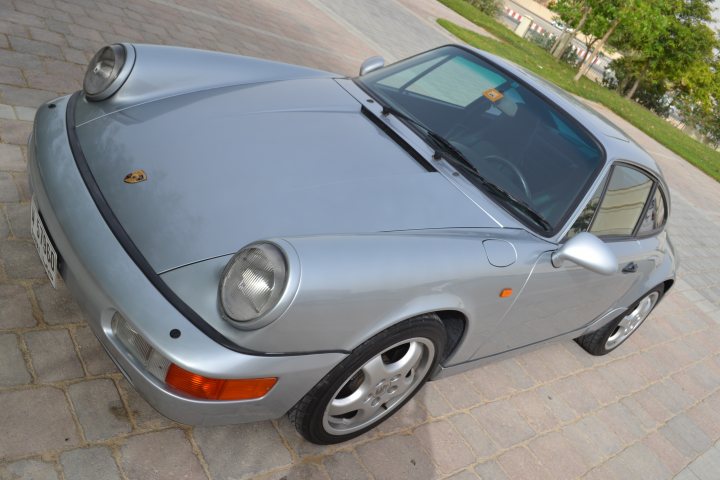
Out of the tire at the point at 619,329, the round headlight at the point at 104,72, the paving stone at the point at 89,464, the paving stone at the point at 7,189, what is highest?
the round headlight at the point at 104,72

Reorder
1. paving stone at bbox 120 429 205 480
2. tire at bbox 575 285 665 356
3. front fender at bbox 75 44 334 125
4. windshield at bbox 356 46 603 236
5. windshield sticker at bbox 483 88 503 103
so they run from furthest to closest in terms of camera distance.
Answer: tire at bbox 575 285 665 356 < windshield sticker at bbox 483 88 503 103 < windshield at bbox 356 46 603 236 < front fender at bbox 75 44 334 125 < paving stone at bbox 120 429 205 480

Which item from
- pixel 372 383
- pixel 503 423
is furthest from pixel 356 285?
pixel 503 423

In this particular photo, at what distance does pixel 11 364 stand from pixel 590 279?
2.68 metres

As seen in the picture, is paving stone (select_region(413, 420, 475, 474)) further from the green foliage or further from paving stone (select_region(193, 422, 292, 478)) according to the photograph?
the green foliage

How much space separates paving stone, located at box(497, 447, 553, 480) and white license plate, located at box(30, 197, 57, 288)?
218 centimetres

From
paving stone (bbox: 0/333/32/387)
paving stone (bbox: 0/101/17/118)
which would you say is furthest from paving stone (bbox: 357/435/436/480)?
paving stone (bbox: 0/101/17/118)

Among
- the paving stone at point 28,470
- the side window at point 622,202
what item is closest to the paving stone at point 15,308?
the paving stone at point 28,470

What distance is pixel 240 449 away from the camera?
228 centimetres

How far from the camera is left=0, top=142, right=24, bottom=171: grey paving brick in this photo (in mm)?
3268

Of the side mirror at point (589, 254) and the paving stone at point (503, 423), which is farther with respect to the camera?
the paving stone at point (503, 423)

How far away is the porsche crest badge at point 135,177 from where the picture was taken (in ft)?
7.29

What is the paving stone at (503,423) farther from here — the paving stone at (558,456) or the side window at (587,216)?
the side window at (587,216)

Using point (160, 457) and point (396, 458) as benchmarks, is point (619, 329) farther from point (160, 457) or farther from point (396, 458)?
point (160, 457)

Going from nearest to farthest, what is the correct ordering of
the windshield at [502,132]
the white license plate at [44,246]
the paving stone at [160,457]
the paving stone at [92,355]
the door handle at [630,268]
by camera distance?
the paving stone at [160,457] → the white license plate at [44,246] → the paving stone at [92,355] → the windshield at [502,132] → the door handle at [630,268]
